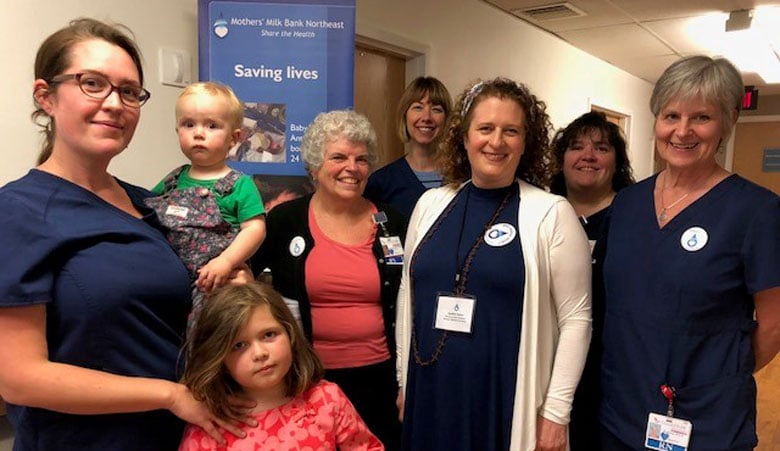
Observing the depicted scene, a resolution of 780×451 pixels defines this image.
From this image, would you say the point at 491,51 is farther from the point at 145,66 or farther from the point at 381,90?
the point at 145,66

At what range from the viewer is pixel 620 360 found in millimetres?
1552

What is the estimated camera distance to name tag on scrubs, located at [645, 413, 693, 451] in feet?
4.68

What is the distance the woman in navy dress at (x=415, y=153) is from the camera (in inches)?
101

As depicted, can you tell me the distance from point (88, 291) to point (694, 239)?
4.59ft

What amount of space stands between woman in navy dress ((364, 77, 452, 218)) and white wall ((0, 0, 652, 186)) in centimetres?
87

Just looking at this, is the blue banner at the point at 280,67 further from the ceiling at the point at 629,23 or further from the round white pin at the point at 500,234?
the ceiling at the point at 629,23

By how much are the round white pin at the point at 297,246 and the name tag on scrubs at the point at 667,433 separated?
1.17 m

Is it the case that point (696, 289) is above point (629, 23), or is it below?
below

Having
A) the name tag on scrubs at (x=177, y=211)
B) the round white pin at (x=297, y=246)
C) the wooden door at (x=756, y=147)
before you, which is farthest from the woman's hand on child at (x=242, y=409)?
the wooden door at (x=756, y=147)

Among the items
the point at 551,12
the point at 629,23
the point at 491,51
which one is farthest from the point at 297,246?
the point at 629,23

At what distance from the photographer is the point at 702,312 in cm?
139

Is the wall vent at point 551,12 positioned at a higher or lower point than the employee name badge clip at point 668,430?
higher

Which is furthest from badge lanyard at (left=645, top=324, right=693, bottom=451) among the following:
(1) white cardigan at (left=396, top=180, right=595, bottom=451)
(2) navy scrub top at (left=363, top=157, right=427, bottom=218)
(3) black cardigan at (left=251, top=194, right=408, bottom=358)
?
(2) navy scrub top at (left=363, top=157, right=427, bottom=218)

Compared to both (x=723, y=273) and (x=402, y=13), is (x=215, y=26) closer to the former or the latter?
(x=402, y=13)
